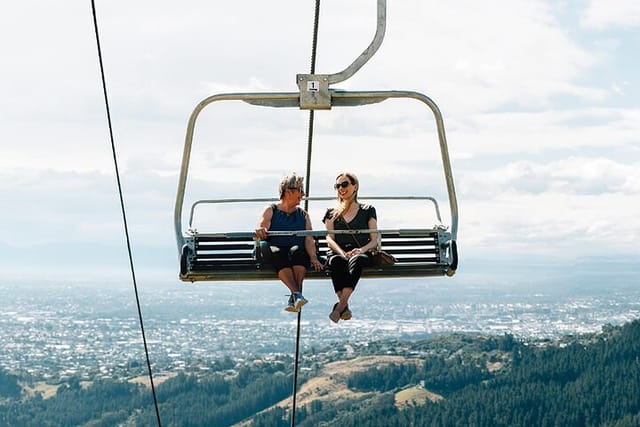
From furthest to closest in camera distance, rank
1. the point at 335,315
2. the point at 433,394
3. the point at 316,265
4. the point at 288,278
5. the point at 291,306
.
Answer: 1. the point at 433,394
2. the point at 316,265
3. the point at 288,278
4. the point at 291,306
5. the point at 335,315

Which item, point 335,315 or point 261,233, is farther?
point 261,233

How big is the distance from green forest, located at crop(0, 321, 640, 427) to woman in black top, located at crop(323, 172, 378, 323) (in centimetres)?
14013

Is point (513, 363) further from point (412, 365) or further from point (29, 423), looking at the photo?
point (29, 423)

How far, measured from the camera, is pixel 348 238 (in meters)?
9.71

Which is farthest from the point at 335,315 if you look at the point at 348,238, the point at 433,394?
the point at 433,394

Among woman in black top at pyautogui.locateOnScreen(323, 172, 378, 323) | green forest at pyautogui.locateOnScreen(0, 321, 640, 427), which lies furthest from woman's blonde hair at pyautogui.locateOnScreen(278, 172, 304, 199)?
green forest at pyautogui.locateOnScreen(0, 321, 640, 427)

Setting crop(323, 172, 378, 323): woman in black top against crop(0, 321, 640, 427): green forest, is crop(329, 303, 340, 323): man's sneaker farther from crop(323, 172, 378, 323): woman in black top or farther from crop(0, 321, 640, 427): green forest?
crop(0, 321, 640, 427): green forest

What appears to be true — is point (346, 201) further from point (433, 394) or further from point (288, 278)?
point (433, 394)

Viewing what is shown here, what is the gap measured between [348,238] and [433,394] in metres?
159

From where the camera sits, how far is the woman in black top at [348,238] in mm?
9484

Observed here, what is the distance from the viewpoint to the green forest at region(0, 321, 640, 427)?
153250 millimetres

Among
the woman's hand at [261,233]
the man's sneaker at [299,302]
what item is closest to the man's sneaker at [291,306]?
the man's sneaker at [299,302]

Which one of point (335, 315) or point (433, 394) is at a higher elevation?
point (335, 315)

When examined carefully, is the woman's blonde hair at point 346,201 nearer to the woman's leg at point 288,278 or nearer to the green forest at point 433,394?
the woman's leg at point 288,278
